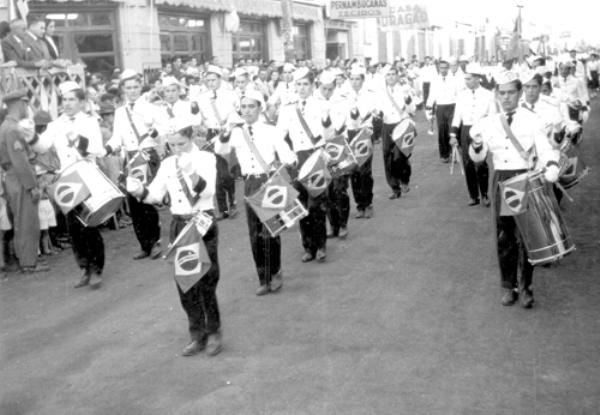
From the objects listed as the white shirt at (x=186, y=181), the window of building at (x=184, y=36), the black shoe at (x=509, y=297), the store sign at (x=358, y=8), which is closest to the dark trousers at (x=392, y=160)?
the black shoe at (x=509, y=297)

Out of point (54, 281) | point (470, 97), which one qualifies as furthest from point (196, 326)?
point (470, 97)

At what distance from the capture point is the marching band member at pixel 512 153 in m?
6.12

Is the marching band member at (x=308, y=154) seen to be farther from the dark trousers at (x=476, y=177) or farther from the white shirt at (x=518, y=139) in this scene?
the dark trousers at (x=476, y=177)

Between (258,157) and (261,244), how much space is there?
33.2 inches

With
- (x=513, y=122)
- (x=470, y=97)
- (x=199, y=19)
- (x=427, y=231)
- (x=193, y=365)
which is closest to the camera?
(x=193, y=365)

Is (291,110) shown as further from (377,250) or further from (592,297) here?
(592,297)

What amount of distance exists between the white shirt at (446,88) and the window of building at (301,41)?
56.8ft

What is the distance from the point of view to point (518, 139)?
6.14 metres

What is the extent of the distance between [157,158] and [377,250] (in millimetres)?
3157

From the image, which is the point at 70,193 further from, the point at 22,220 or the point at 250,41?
the point at 250,41

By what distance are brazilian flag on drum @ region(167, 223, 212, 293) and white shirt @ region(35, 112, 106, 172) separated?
3.09 metres

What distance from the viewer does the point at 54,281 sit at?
319 inches

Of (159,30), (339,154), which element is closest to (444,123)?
(339,154)

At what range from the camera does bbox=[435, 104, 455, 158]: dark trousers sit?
13812 millimetres
